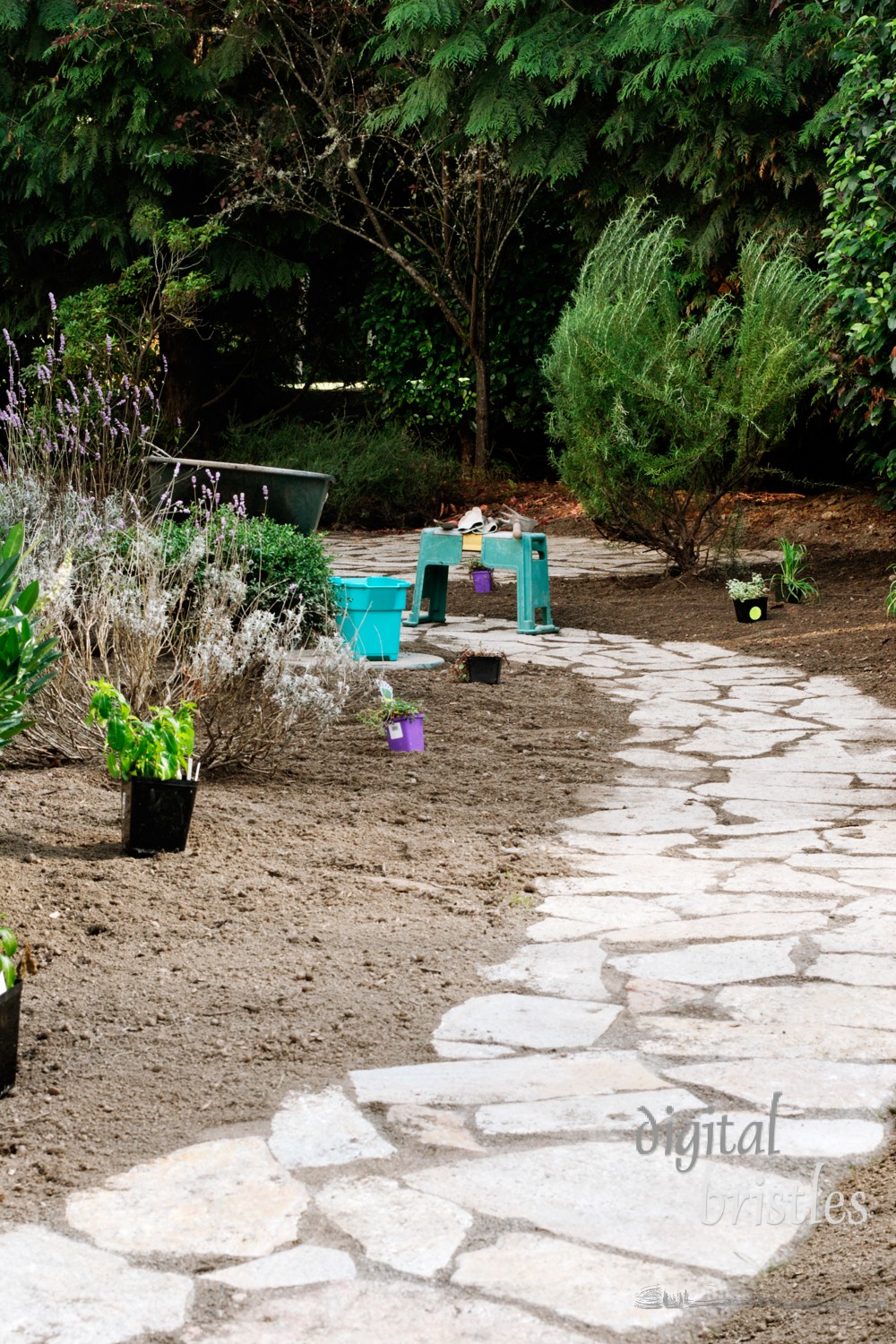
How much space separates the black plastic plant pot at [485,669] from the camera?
6.53m

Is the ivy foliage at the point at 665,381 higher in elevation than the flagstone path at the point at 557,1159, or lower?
higher

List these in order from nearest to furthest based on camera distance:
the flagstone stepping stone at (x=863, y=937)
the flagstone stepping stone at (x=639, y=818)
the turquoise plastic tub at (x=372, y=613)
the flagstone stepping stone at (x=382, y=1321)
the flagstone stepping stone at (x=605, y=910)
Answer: the flagstone stepping stone at (x=382, y=1321) < the flagstone stepping stone at (x=863, y=937) < the flagstone stepping stone at (x=605, y=910) < the flagstone stepping stone at (x=639, y=818) < the turquoise plastic tub at (x=372, y=613)

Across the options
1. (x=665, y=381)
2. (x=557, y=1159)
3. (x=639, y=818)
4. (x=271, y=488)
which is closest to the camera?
(x=557, y=1159)

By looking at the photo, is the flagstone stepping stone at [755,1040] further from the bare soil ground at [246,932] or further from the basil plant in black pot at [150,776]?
the basil plant in black pot at [150,776]

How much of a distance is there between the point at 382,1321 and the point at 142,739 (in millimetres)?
2270

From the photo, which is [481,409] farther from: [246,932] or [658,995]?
[658,995]

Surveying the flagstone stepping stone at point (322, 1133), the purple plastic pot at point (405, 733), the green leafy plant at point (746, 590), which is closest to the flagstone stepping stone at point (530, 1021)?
the flagstone stepping stone at point (322, 1133)

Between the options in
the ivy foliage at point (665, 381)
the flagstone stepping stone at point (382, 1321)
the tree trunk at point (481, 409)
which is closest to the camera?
the flagstone stepping stone at point (382, 1321)

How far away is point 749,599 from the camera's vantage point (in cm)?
832

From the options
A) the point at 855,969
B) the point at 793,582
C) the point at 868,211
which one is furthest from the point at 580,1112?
the point at 868,211

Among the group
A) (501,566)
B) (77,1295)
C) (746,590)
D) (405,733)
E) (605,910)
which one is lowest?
(77,1295)

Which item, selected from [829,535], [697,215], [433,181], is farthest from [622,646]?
[433,181]

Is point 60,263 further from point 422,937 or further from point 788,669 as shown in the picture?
point 422,937

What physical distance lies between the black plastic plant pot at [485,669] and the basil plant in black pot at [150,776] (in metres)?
2.78
